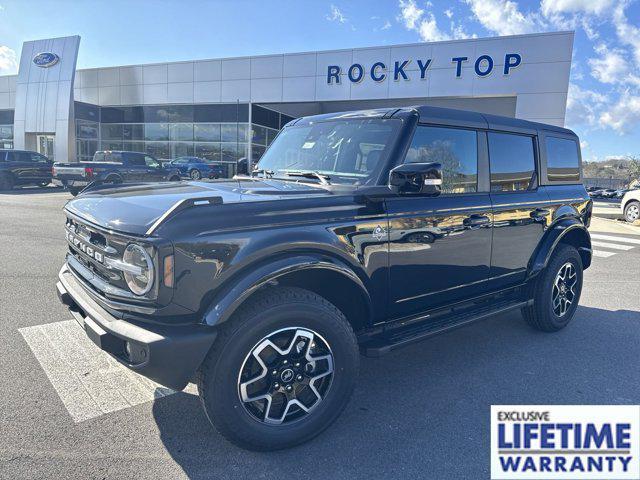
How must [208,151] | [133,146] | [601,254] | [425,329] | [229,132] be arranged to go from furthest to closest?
[133,146] < [208,151] < [229,132] < [601,254] < [425,329]

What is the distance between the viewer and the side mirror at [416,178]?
107 inches

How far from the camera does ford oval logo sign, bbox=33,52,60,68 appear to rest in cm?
2918

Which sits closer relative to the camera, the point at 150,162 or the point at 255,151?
the point at 150,162

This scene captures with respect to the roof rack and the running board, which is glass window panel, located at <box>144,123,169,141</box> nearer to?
the running board

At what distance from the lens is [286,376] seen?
2.59 m

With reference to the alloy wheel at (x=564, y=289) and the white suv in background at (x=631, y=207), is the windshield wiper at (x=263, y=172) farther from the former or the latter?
the white suv in background at (x=631, y=207)

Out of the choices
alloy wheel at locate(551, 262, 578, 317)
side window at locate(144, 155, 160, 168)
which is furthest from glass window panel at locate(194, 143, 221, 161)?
alloy wheel at locate(551, 262, 578, 317)

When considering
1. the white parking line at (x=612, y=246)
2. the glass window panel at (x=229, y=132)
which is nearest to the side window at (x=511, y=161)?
the white parking line at (x=612, y=246)

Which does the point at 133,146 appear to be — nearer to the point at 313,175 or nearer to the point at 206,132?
the point at 206,132

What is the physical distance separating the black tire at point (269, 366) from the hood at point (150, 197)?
0.64 m

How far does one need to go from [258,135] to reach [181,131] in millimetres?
5569

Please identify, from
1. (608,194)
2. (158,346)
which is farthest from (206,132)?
(158,346)

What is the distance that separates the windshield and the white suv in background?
1672 centimetres

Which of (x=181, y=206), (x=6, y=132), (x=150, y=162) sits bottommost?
(x=181, y=206)
